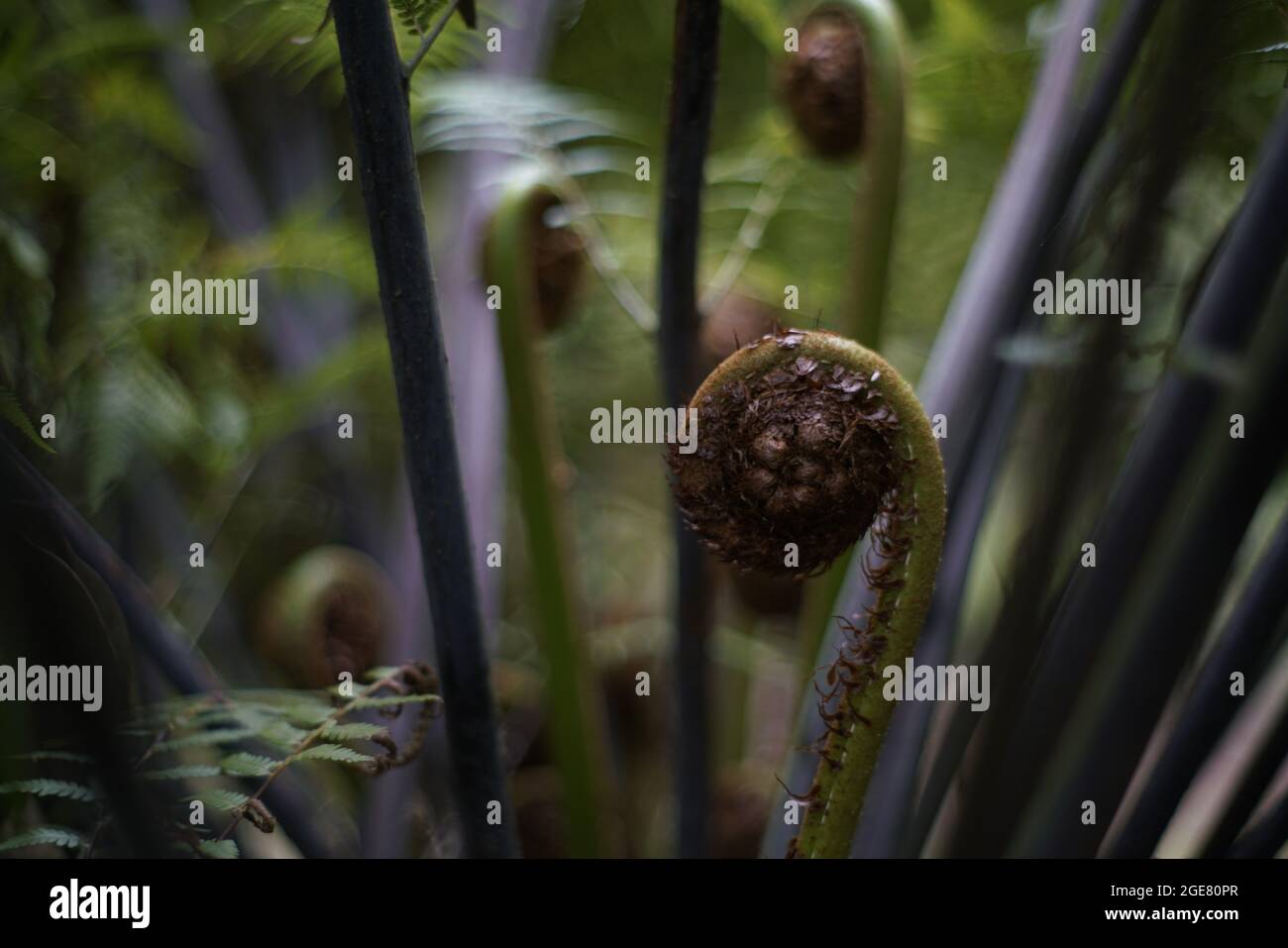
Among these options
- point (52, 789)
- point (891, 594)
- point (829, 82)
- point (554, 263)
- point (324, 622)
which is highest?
point (829, 82)

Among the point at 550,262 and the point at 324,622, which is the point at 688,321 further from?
the point at 324,622

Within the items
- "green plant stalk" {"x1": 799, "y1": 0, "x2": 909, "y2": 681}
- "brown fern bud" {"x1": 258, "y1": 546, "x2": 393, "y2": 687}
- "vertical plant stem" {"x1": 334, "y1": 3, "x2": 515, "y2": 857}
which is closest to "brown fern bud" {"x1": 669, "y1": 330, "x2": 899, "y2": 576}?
"vertical plant stem" {"x1": 334, "y1": 3, "x2": 515, "y2": 857}

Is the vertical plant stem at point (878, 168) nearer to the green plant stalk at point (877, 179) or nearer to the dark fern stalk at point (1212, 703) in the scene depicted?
the green plant stalk at point (877, 179)

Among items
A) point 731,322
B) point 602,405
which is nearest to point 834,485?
point 731,322

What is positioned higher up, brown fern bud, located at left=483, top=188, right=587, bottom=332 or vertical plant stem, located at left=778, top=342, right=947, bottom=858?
brown fern bud, located at left=483, top=188, right=587, bottom=332

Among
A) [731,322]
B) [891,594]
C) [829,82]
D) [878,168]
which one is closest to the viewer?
[891,594]

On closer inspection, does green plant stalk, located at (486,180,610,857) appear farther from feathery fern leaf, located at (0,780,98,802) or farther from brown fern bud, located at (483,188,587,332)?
feathery fern leaf, located at (0,780,98,802)
